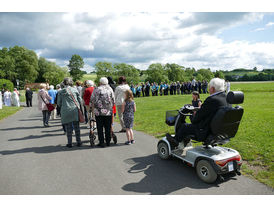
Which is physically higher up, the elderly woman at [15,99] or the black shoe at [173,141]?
the elderly woman at [15,99]

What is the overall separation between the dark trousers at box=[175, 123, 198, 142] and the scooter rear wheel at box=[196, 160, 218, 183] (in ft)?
1.87

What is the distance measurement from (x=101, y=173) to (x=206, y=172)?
86.1 inches

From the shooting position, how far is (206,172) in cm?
380

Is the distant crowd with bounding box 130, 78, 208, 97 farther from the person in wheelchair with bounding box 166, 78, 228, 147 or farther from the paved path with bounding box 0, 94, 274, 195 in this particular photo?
the person in wheelchair with bounding box 166, 78, 228, 147

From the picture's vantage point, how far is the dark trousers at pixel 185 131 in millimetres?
4180

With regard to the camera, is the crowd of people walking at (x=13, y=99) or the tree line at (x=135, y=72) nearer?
the crowd of people walking at (x=13, y=99)

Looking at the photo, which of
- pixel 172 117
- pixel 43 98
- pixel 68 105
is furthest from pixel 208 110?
pixel 43 98

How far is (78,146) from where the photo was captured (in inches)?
251

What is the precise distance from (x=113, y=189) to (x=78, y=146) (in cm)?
314

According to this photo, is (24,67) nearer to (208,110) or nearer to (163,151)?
(163,151)

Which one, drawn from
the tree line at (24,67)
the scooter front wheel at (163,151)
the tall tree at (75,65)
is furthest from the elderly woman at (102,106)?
the tall tree at (75,65)

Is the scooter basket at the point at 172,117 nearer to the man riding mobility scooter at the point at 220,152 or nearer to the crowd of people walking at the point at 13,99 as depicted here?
the man riding mobility scooter at the point at 220,152

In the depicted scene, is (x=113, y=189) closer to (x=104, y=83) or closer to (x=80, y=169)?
(x=80, y=169)

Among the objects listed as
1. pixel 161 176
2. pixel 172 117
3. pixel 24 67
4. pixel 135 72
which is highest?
pixel 24 67
